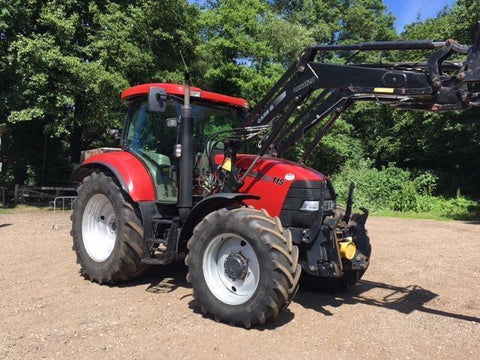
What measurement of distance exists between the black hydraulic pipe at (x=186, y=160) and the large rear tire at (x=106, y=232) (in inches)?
27.7

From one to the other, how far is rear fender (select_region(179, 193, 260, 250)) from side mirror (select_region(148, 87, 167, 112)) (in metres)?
1.28

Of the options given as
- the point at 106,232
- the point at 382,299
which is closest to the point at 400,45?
the point at 382,299

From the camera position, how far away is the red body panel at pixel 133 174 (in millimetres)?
6254

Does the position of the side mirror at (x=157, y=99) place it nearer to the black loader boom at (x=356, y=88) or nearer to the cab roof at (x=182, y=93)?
the cab roof at (x=182, y=93)

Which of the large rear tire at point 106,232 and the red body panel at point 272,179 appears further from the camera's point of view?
the large rear tire at point 106,232

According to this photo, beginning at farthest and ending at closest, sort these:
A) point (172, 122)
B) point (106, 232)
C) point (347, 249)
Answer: point (106, 232), point (172, 122), point (347, 249)

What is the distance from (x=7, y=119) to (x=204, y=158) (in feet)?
45.2

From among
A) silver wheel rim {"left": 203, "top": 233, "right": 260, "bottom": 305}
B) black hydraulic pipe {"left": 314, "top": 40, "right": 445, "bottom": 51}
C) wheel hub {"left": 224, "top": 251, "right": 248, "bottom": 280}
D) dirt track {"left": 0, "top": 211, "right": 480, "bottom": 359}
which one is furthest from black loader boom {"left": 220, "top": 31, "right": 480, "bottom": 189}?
dirt track {"left": 0, "top": 211, "right": 480, "bottom": 359}

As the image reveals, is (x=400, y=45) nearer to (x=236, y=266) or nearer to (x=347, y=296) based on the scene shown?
(x=236, y=266)

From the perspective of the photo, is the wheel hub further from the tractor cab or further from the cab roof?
the cab roof

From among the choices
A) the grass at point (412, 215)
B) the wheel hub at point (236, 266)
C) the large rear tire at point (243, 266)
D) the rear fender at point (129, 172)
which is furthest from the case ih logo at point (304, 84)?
the grass at point (412, 215)

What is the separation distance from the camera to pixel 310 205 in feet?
18.0

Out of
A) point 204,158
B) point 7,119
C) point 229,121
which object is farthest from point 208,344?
point 7,119

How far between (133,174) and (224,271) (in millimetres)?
1965
